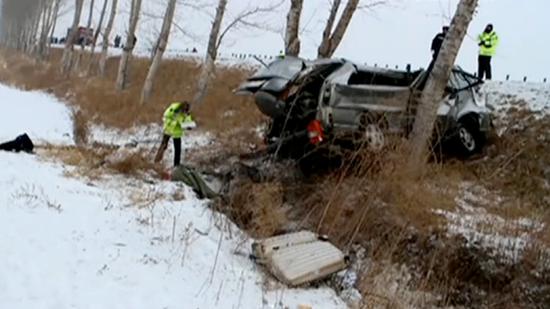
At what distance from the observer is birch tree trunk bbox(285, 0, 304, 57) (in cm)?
1265

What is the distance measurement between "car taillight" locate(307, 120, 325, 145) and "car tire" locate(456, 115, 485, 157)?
2.73 metres

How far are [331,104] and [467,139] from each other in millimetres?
2820

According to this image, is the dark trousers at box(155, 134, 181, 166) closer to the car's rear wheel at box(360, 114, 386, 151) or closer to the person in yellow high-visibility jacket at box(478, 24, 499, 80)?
the car's rear wheel at box(360, 114, 386, 151)

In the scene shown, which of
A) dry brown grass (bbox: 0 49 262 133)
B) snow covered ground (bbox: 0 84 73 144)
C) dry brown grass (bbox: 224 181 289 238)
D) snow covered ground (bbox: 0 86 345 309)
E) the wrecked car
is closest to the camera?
snow covered ground (bbox: 0 86 345 309)

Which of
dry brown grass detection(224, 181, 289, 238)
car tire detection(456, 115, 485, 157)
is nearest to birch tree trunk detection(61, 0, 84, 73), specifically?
car tire detection(456, 115, 485, 157)

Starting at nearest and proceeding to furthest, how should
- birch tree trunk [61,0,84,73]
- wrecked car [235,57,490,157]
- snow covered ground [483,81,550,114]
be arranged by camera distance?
wrecked car [235,57,490,157], snow covered ground [483,81,550,114], birch tree trunk [61,0,84,73]

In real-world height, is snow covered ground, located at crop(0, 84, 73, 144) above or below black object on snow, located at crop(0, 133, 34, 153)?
below

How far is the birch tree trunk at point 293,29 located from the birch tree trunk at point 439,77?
442 centimetres

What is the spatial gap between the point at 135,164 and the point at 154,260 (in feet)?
15.1

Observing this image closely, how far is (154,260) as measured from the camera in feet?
18.4

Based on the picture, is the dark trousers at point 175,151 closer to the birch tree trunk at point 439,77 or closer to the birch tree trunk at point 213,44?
the birch tree trunk at point 439,77

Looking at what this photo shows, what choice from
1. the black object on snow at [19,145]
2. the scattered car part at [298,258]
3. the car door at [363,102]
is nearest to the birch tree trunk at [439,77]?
the car door at [363,102]

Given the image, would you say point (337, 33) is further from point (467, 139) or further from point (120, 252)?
point (120, 252)

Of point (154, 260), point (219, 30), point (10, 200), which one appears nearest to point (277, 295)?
point (154, 260)
